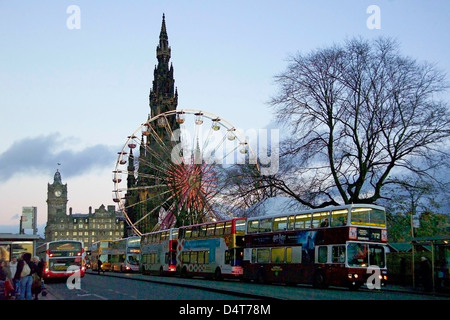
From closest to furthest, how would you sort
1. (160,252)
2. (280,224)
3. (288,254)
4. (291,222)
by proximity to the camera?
(291,222), (288,254), (280,224), (160,252)

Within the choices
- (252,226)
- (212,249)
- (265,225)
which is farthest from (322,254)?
(212,249)

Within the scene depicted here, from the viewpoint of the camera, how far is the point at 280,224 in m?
39.4


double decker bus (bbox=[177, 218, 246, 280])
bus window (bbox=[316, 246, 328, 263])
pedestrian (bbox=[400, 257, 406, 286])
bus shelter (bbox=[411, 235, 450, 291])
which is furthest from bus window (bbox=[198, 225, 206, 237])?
bus shelter (bbox=[411, 235, 450, 291])

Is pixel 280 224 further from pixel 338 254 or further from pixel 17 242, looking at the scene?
pixel 17 242

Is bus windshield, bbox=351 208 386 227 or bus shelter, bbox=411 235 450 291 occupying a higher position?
bus windshield, bbox=351 208 386 227

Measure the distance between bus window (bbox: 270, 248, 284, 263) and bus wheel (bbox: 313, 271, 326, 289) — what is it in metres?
3.80

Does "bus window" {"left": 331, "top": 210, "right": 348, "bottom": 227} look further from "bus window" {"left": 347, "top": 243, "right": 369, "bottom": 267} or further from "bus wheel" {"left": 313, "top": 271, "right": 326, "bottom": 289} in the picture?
"bus wheel" {"left": 313, "top": 271, "right": 326, "bottom": 289}

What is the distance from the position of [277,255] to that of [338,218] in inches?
274

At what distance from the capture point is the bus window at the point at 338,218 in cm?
3356

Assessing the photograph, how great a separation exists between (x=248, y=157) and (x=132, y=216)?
49.7 meters

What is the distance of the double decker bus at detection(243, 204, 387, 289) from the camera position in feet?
110
